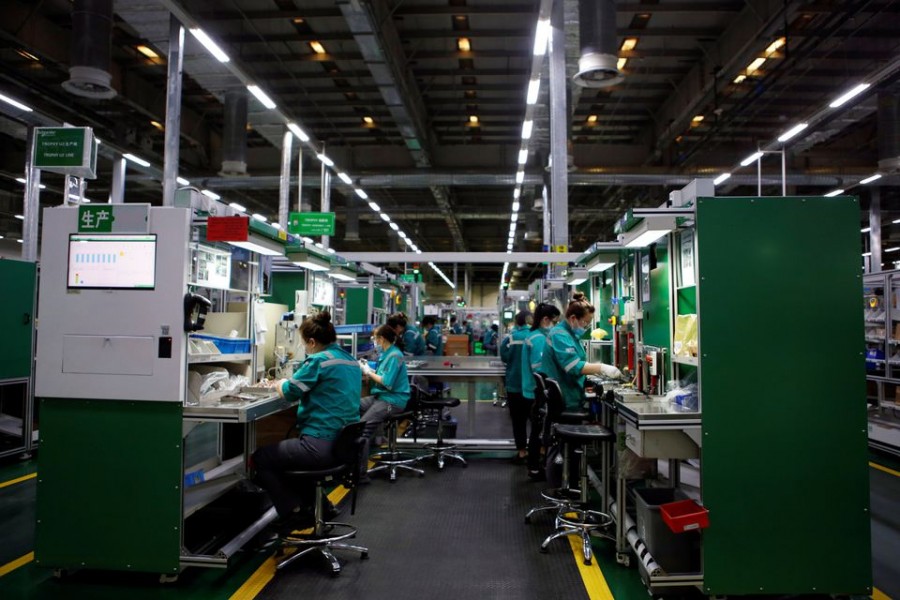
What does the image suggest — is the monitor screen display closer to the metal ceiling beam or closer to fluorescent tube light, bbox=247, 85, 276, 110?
the metal ceiling beam

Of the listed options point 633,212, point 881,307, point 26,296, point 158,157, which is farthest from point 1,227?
point 881,307

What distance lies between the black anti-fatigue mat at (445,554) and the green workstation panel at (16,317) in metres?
3.80

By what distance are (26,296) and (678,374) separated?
6.23 m

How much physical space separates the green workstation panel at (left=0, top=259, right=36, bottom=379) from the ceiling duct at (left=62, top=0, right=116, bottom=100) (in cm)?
207

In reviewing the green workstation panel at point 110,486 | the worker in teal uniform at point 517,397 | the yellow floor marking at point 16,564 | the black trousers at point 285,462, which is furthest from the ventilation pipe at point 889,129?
the yellow floor marking at point 16,564

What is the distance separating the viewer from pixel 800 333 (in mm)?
2852

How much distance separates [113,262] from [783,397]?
11.9ft

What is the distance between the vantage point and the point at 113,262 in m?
3.12

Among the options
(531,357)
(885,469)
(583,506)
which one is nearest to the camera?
(583,506)

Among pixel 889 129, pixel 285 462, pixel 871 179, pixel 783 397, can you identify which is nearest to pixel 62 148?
pixel 285 462

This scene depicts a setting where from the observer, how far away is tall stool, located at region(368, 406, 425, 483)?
16.9ft

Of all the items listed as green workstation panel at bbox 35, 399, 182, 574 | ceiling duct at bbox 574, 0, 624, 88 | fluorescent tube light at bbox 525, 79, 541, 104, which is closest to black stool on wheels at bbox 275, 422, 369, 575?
green workstation panel at bbox 35, 399, 182, 574

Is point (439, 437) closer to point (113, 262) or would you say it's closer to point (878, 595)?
point (113, 262)

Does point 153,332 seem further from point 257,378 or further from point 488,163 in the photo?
point 488,163
